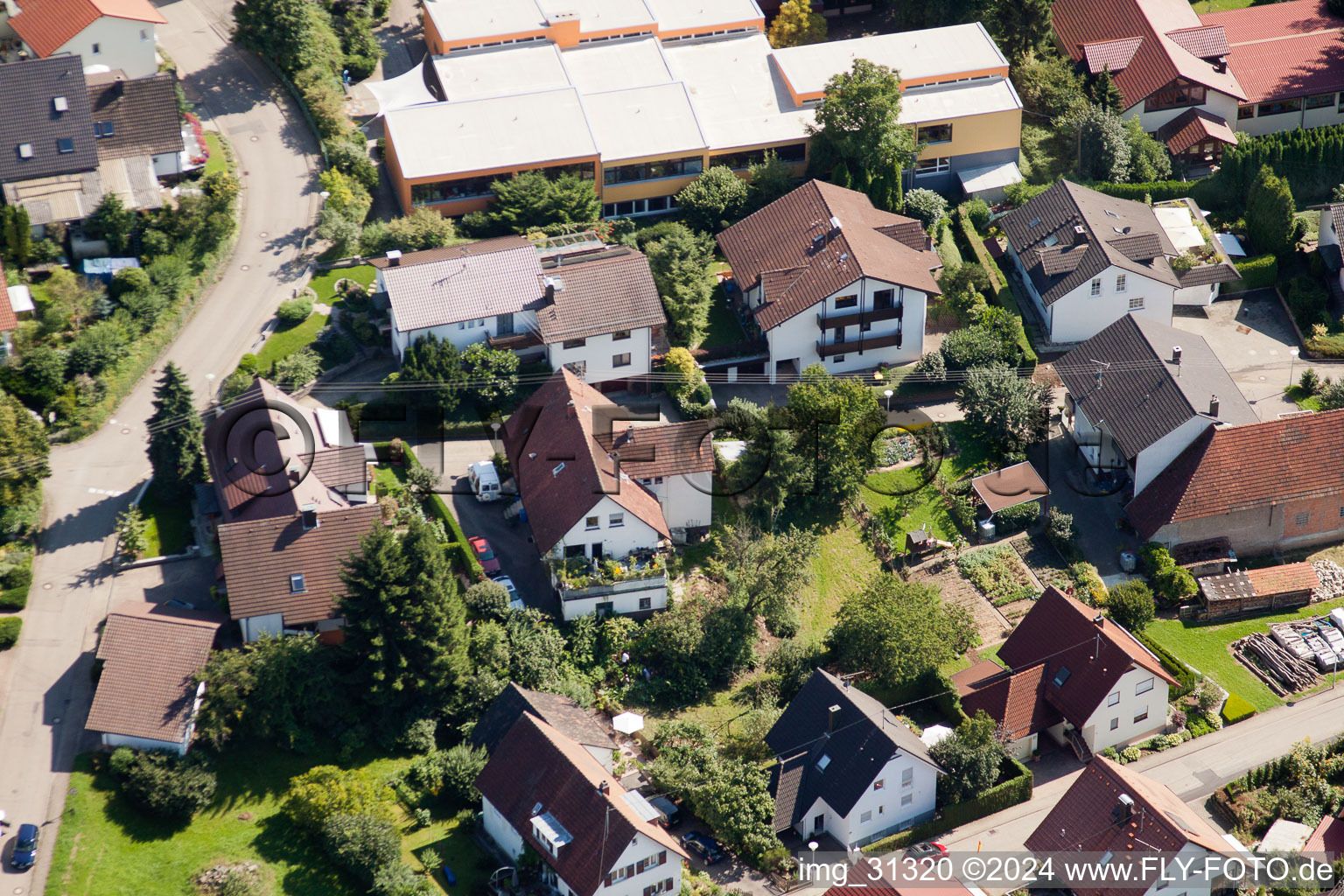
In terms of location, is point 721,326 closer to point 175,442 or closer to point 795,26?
point 795,26

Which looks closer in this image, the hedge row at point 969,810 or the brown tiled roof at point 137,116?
the hedge row at point 969,810

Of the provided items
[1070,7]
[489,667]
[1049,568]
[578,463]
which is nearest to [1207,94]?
[1070,7]

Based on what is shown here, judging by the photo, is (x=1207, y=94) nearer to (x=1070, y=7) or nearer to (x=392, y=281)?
(x=1070, y=7)

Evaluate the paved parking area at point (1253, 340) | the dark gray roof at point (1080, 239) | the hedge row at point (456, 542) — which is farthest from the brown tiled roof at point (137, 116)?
the paved parking area at point (1253, 340)

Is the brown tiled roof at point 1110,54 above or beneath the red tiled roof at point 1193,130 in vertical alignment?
above

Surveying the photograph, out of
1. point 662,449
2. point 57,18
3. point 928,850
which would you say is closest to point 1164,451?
point 662,449

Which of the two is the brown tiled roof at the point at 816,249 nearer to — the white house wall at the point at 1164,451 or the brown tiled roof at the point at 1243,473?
the white house wall at the point at 1164,451

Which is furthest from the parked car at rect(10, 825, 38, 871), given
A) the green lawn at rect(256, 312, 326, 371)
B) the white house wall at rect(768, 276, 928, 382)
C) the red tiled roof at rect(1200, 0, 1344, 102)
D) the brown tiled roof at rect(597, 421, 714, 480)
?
the red tiled roof at rect(1200, 0, 1344, 102)

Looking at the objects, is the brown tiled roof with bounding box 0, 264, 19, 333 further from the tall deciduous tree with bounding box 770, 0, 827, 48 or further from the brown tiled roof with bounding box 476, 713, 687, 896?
the tall deciduous tree with bounding box 770, 0, 827, 48
